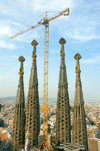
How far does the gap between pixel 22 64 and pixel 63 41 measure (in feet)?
33.3

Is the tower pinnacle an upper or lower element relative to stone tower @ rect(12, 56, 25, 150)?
upper

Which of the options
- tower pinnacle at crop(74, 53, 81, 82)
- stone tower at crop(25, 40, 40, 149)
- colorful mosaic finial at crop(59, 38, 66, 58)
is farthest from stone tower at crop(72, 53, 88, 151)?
stone tower at crop(25, 40, 40, 149)

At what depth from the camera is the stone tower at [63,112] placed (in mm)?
32906

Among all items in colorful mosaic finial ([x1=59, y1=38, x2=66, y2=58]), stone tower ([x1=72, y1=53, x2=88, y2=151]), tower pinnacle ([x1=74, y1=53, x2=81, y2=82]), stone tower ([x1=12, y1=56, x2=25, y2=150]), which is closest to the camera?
stone tower ([x1=72, y1=53, x2=88, y2=151])

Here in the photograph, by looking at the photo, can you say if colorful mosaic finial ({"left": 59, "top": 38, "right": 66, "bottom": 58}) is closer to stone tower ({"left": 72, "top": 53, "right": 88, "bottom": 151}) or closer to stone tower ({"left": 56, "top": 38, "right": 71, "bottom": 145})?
stone tower ({"left": 56, "top": 38, "right": 71, "bottom": 145})

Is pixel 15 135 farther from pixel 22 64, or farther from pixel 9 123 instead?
pixel 9 123

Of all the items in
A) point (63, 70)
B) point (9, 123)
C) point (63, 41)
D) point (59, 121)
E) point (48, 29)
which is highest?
point (48, 29)

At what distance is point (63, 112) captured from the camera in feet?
110

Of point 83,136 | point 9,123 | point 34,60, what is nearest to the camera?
point 83,136

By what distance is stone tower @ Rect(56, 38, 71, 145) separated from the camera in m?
32.9

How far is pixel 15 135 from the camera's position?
114ft

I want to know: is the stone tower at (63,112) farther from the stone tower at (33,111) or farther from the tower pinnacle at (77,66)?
the stone tower at (33,111)

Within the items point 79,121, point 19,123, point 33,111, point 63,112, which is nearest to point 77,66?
point 63,112

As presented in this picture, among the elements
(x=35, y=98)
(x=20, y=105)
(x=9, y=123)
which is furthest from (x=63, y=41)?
(x=9, y=123)
